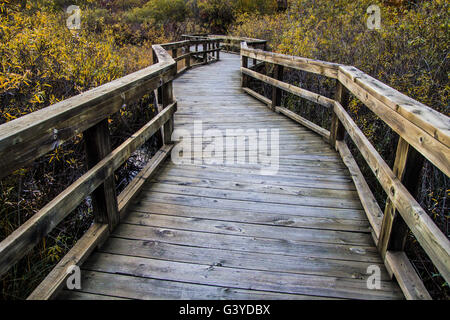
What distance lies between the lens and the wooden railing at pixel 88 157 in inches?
60.5

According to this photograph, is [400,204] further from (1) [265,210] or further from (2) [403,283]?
(1) [265,210]

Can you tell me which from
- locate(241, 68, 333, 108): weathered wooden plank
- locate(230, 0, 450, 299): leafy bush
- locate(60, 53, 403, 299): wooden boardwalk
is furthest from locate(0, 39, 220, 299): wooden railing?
locate(230, 0, 450, 299): leafy bush

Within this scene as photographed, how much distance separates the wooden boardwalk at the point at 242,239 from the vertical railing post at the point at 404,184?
0.59ft

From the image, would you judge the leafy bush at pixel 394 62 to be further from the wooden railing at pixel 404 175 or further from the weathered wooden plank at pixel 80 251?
the weathered wooden plank at pixel 80 251

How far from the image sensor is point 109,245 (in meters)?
2.50

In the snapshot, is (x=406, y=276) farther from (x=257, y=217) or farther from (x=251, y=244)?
(x=257, y=217)

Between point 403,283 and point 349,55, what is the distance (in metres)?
6.48

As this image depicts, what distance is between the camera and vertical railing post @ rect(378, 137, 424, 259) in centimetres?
207

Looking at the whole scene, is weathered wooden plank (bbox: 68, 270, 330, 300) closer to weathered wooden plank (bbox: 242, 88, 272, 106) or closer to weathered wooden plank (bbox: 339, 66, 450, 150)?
weathered wooden plank (bbox: 339, 66, 450, 150)

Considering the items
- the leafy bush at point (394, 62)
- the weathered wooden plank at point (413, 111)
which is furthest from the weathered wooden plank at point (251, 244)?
the leafy bush at point (394, 62)

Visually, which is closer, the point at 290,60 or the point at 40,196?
the point at 40,196

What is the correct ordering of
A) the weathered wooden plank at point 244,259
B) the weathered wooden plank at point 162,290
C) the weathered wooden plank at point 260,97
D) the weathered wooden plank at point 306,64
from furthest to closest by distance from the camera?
the weathered wooden plank at point 260,97 < the weathered wooden plank at point 306,64 < the weathered wooden plank at point 244,259 < the weathered wooden plank at point 162,290
